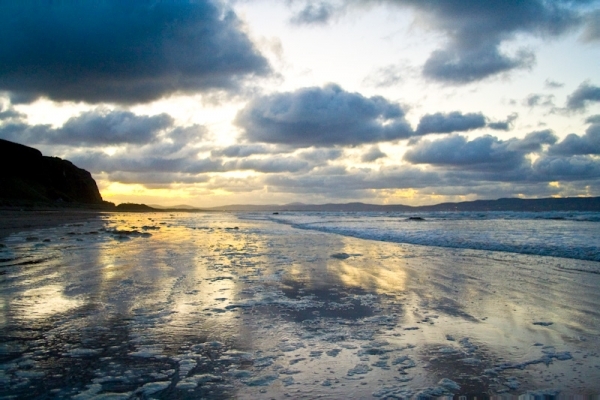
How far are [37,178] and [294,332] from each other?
120 meters

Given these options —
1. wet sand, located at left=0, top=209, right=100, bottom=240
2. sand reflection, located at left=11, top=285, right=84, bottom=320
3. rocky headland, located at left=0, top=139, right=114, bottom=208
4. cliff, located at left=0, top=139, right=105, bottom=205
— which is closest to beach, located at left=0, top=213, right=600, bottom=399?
sand reflection, located at left=11, top=285, right=84, bottom=320

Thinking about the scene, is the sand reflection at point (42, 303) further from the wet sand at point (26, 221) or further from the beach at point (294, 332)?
the wet sand at point (26, 221)

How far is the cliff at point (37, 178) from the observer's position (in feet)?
295

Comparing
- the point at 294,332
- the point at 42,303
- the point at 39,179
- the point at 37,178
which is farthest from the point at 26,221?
the point at 39,179

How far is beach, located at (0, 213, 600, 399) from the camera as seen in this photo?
383 centimetres

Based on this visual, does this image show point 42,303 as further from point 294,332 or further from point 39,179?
point 39,179

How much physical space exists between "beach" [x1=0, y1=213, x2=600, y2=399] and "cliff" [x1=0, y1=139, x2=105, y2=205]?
9229cm

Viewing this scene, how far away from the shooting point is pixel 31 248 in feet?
49.0

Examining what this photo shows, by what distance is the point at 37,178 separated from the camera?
340ft

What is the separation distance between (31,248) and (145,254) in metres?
4.69

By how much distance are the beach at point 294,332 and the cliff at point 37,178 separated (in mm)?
92287

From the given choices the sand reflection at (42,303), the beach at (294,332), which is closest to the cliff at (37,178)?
the sand reflection at (42,303)

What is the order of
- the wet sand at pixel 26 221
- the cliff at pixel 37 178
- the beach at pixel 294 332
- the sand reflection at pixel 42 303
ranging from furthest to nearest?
the cliff at pixel 37 178
the wet sand at pixel 26 221
the sand reflection at pixel 42 303
the beach at pixel 294 332

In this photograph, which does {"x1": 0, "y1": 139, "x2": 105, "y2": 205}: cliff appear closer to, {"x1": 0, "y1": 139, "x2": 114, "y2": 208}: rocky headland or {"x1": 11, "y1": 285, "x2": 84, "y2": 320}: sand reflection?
{"x1": 0, "y1": 139, "x2": 114, "y2": 208}: rocky headland
